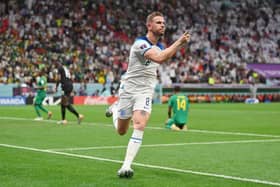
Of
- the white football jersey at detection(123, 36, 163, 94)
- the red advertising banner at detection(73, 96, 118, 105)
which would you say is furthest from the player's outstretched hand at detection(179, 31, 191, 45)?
the red advertising banner at detection(73, 96, 118, 105)

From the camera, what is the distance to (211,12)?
5725 cm

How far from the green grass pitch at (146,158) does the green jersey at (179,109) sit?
4.07 feet

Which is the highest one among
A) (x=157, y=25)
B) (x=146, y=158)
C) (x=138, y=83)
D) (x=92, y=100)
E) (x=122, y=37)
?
(x=122, y=37)

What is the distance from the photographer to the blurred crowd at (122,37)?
42.7m

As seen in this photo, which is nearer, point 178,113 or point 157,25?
point 157,25

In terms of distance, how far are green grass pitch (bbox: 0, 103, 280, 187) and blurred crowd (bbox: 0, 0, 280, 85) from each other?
83.4 feet

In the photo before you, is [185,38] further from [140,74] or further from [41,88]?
[41,88]

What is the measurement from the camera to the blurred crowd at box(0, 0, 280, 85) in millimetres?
42688

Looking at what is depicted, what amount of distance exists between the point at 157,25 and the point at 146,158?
2.99 meters

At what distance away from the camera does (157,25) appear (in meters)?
8.95

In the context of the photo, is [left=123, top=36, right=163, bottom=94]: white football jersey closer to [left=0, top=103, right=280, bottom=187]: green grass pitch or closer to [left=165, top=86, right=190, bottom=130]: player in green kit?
[left=0, top=103, right=280, bottom=187]: green grass pitch

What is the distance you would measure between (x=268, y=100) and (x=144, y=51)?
4326 centimetres

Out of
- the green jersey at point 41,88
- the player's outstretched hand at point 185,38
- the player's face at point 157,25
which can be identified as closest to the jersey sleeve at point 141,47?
the player's face at point 157,25

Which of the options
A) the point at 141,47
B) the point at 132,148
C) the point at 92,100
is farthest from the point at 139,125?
the point at 92,100
